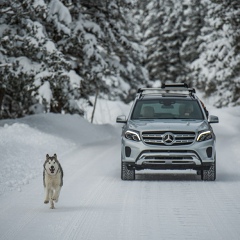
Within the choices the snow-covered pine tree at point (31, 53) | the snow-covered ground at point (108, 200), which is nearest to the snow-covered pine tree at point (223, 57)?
the snow-covered pine tree at point (31, 53)

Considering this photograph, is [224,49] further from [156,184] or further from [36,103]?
[156,184]

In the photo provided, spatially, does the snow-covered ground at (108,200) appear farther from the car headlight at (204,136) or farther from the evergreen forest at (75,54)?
the evergreen forest at (75,54)

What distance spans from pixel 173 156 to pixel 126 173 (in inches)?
43.8

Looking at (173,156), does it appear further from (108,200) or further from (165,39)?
(165,39)

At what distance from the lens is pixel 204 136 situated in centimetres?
1375

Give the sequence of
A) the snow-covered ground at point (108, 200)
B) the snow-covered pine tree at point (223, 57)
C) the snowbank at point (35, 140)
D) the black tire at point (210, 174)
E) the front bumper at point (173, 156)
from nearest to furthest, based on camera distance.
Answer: the snow-covered ground at point (108, 200)
the front bumper at point (173, 156)
the black tire at point (210, 174)
the snowbank at point (35, 140)
the snow-covered pine tree at point (223, 57)

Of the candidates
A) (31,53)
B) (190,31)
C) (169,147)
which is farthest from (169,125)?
(190,31)

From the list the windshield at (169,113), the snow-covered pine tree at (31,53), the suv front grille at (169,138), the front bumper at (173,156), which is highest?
the snow-covered pine tree at (31,53)

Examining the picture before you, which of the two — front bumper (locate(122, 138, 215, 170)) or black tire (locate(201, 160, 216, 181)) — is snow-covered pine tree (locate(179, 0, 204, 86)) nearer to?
black tire (locate(201, 160, 216, 181))

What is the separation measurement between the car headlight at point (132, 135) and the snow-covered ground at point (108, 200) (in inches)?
34.6

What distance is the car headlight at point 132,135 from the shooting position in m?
13.8

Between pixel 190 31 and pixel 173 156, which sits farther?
pixel 190 31

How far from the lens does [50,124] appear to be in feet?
87.5

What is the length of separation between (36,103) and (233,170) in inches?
644
